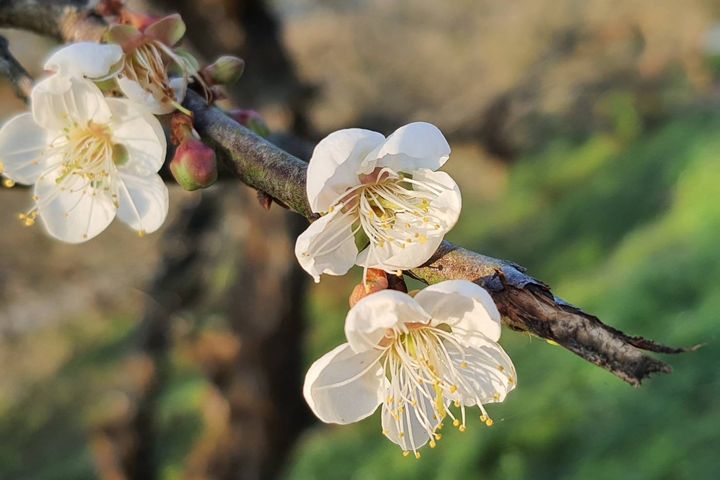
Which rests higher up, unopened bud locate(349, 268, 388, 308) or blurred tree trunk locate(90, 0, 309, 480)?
unopened bud locate(349, 268, 388, 308)

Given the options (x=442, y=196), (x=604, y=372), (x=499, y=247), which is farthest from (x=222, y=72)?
(x=499, y=247)

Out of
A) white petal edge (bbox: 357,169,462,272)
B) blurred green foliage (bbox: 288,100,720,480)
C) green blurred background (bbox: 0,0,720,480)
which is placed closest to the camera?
white petal edge (bbox: 357,169,462,272)

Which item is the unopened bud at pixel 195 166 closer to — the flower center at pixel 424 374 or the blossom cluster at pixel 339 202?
the blossom cluster at pixel 339 202

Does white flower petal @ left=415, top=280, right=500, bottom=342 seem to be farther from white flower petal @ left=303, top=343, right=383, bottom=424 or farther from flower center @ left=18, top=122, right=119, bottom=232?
flower center @ left=18, top=122, right=119, bottom=232

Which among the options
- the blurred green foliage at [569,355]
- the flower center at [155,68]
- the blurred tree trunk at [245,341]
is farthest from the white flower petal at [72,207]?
the blurred tree trunk at [245,341]

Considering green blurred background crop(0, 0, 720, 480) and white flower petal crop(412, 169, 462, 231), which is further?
green blurred background crop(0, 0, 720, 480)

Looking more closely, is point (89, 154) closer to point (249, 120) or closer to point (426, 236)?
point (249, 120)

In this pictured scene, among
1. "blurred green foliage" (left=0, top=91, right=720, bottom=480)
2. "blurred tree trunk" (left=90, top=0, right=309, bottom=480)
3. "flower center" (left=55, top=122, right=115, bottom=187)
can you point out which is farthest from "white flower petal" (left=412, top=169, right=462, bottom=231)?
"blurred tree trunk" (left=90, top=0, right=309, bottom=480)
